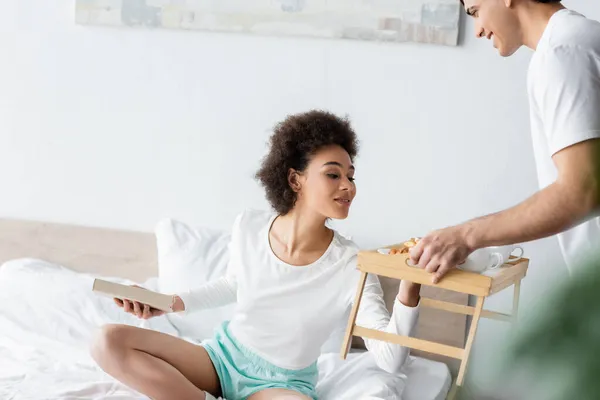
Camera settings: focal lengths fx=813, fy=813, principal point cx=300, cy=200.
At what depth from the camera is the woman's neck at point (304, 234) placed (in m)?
1.92

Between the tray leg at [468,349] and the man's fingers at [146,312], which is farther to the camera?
the man's fingers at [146,312]

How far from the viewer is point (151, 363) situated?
1772mm

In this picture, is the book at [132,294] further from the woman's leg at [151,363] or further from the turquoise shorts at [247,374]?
the turquoise shorts at [247,374]

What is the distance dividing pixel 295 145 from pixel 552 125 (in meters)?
0.85

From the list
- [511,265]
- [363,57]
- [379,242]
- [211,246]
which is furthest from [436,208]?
[511,265]

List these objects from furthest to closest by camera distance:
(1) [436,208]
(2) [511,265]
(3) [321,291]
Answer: (1) [436,208], (3) [321,291], (2) [511,265]

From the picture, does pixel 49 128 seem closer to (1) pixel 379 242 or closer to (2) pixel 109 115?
(2) pixel 109 115

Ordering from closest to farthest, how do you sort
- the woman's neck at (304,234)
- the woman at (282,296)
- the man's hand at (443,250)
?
1. the man's hand at (443,250)
2. the woman at (282,296)
3. the woman's neck at (304,234)

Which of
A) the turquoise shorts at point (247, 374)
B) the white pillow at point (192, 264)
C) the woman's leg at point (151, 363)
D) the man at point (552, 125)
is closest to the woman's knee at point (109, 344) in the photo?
the woman's leg at point (151, 363)

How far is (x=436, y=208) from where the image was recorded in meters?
2.48

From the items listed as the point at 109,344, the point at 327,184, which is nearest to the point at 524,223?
the point at 327,184

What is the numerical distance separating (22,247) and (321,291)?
4.79 feet

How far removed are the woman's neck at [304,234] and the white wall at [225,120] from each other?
63 centimetres

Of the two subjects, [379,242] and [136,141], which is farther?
[136,141]
